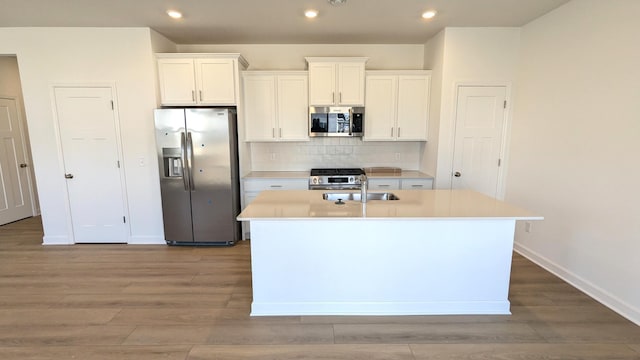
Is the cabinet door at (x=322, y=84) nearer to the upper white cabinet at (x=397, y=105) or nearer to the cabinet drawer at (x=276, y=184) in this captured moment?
the upper white cabinet at (x=397, y=105)

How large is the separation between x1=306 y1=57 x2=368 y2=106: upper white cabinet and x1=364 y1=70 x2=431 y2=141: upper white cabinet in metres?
0.18

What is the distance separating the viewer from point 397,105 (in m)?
4.32

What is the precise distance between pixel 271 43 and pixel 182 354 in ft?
12.9

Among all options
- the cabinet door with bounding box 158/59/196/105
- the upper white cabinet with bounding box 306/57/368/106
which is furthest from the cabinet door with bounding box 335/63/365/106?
the cabinet door with bounding box 158/59/196/105

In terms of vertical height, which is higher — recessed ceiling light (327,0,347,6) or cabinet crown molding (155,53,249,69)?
recessed ceiling light (327,0,347,6)

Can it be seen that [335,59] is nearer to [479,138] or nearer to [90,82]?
[479,138]

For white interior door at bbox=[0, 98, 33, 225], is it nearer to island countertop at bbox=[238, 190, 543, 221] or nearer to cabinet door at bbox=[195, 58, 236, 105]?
cabinet door at bbox=[195, 58, 236, 105]

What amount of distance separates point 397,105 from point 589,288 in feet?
9.38

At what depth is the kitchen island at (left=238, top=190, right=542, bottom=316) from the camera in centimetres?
239

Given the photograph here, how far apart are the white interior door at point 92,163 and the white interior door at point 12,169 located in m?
2.09

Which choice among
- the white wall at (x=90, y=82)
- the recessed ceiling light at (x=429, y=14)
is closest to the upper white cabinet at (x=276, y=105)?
the white wall at (x=90, y=82)

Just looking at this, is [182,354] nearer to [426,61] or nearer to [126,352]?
[126,352]

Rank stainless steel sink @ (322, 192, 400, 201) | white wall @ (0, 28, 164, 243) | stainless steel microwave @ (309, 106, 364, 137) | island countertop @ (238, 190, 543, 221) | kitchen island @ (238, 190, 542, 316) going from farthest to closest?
stainless steel microwave @ (309, 106, 364, 137) < white wall @ (0, 28, 164, 243) < stainless steel sink @ (322, 192, 400, 201) < kitchen island @ (238, 190, 542, 316) < island countertop @ (238, 190, 543, 221)

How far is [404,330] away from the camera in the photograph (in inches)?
89.8
